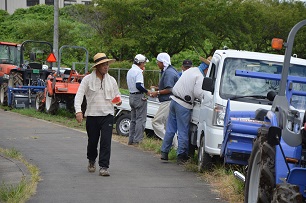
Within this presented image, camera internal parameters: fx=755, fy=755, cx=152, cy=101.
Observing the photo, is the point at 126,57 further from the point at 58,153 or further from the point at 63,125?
the point at 58,153

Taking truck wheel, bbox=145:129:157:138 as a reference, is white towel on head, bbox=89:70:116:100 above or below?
above

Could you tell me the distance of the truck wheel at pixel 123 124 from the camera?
62.3 ft

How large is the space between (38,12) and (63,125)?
1732 inches

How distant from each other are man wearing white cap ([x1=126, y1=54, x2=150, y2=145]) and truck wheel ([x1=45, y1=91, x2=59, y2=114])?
8.68m

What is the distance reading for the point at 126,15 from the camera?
1412 inches

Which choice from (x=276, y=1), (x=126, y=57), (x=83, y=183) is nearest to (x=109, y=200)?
(x=83, y=183)

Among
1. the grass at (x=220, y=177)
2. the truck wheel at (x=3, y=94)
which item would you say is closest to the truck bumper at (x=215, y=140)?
the grass at (x=220, y=177)

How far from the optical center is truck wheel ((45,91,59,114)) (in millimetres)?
24922

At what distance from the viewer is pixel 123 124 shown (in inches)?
750

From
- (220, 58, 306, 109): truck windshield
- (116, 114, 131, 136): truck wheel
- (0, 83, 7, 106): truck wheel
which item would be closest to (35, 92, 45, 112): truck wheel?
(0, 83, 7, 106): truck wheel

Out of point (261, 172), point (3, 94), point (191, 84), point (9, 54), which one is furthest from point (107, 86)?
point (9, 54)

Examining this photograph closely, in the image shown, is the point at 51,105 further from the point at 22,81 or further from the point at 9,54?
the point at 9,54

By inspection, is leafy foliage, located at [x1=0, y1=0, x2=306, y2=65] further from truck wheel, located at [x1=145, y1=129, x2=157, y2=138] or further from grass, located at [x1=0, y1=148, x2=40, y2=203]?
grass, located at [x1=0, y1=148, x2=40, y2=203]

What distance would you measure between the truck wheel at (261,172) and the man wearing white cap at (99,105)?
4.07 metres
